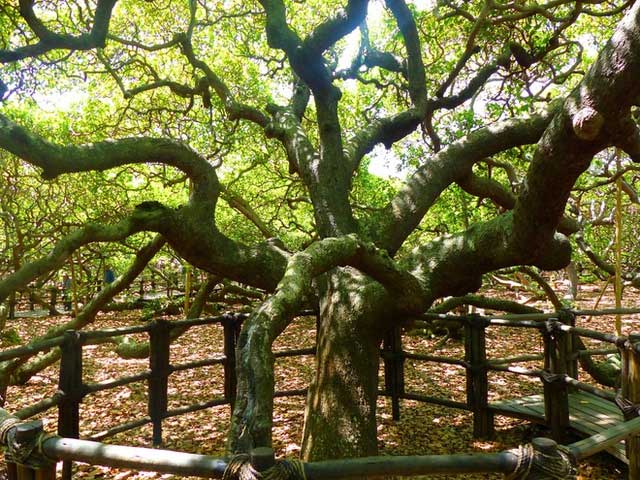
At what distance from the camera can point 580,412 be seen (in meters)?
5.04

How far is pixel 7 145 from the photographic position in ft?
12.8

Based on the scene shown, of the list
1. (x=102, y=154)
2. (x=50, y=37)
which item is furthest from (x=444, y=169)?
(x=50, y=37)

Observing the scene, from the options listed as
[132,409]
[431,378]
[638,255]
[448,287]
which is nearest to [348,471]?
[448,287]

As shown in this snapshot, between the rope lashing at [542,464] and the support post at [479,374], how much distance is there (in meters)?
3.64

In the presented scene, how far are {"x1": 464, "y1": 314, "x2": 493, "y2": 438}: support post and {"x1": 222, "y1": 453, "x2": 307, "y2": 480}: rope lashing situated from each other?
419 centimetres

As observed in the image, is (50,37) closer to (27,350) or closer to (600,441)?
(27,350)

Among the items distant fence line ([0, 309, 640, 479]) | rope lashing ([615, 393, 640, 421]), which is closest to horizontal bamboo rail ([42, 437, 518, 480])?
distant fence line ([0, 309, 640, 479])

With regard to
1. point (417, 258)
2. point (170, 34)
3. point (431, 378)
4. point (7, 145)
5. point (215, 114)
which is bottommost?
point (431, 378)

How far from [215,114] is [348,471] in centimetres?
997

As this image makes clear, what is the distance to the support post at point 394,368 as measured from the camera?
6016mm

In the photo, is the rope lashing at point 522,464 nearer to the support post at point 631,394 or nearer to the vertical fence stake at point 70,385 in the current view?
the support post at point 631,394

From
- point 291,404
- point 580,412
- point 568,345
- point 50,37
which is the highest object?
point 50,37

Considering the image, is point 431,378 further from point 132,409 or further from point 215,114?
point 215,114

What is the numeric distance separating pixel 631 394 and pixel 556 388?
1.29 meters
